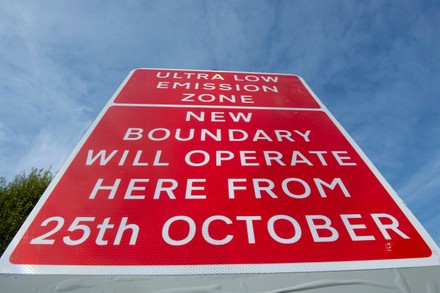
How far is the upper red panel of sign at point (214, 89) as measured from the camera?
322cm

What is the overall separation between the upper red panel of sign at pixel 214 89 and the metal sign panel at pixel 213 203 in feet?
0.70

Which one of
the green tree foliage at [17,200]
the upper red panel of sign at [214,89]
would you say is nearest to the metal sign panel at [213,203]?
the upper red panel of sign at [214,89]

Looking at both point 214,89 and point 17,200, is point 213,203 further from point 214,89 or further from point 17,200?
point 17,200

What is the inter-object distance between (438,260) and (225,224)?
1157 mm

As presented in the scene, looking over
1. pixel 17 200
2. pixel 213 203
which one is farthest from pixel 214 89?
pixel 17 200

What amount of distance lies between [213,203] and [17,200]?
7169mm

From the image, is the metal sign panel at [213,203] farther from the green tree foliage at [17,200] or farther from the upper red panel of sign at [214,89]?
the green tree foliage at [17,200]

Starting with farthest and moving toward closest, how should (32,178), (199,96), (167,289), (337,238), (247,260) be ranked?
(32,178), (199,96), (337,238), (247,260), (167,289)

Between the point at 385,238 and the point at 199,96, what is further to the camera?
the point at 199,96

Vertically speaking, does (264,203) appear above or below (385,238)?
above

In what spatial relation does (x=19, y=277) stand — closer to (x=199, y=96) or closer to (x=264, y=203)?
(x=264, y=203)

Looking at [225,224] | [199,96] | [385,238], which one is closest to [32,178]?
[199,96]

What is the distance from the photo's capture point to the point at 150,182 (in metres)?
2.15

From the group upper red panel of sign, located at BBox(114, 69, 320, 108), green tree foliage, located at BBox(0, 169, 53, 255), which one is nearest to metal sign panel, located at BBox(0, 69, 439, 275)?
upper red panel of sign, located at BBox(114, 69, 320, 108)
